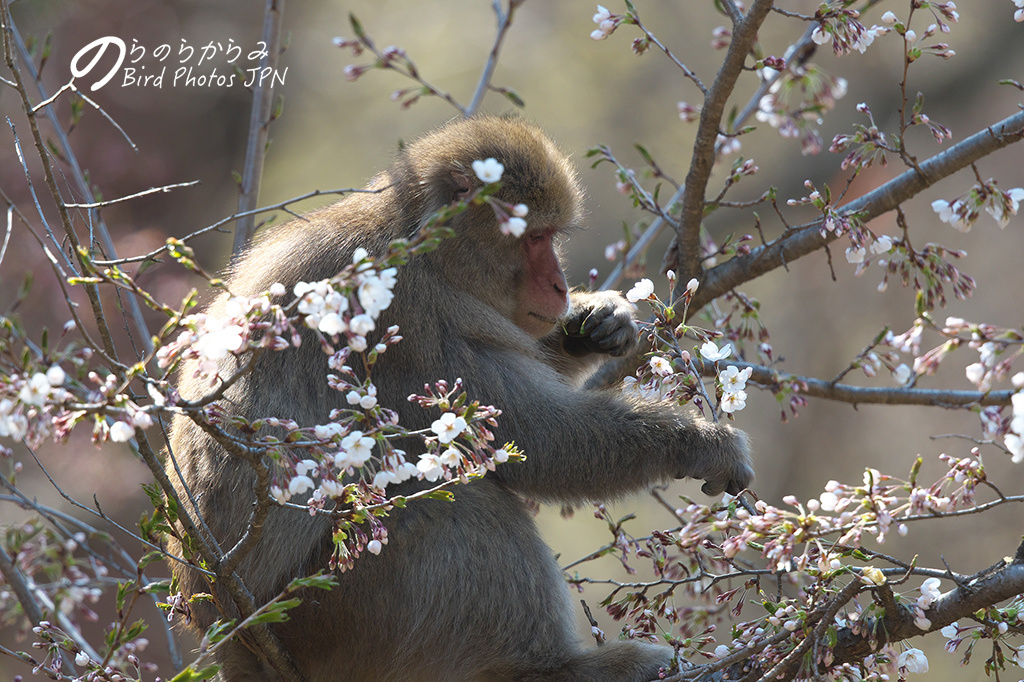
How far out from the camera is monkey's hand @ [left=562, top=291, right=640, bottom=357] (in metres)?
3.69

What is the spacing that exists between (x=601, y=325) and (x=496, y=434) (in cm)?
76

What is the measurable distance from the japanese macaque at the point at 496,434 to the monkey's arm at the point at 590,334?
0.01 m

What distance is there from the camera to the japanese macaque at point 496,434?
9.44 ft

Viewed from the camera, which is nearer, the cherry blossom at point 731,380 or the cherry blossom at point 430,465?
the cherry blossom at point 430,465

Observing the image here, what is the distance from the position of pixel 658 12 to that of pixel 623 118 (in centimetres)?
109

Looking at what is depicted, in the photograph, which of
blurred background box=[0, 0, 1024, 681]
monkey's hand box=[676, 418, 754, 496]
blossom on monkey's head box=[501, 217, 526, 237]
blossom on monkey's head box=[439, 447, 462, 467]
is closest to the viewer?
blossom on monkey's head box=[501, 217, 526, 237]

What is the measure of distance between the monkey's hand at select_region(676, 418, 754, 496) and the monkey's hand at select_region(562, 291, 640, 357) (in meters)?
0.59

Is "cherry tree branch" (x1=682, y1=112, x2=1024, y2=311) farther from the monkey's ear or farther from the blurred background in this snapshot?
the blurred background

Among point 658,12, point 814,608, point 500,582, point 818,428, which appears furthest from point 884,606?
point 658,12

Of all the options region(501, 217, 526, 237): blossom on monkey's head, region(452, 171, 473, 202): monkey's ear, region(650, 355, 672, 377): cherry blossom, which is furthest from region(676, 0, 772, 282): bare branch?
region(501, 217, 526, 237): blossom on monkey's head

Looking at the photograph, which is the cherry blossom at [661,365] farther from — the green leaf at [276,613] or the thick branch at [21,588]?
the thick branch at [21,588]

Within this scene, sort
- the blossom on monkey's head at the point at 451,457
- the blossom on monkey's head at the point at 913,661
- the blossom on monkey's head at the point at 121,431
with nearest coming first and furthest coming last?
the blossom on monkey's head at the point at 121,431, the blossom on monkey's head at the point at 451,457, the blossom on monkey's head at the point at 913,661

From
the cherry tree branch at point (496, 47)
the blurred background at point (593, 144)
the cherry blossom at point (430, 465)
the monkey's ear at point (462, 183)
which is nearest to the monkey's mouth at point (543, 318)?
the monkey's ear at point (462, 183)

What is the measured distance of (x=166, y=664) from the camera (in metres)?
7.61
